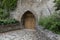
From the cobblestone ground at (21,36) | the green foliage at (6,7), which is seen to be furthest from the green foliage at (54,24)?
the green foliage at (6,7)

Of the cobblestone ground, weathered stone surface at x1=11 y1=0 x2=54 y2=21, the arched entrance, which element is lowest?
the cobblestone ground

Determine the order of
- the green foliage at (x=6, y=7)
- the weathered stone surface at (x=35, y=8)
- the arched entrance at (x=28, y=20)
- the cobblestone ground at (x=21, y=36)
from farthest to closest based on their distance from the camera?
the arched entrance at (x=28, y=20)
the green foliage at (x=6, y=7)
the weathered stone surface at (x=35, y=8)
the cobblestone ground at (x=21, y=36)

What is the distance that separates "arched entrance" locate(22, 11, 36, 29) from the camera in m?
17.6

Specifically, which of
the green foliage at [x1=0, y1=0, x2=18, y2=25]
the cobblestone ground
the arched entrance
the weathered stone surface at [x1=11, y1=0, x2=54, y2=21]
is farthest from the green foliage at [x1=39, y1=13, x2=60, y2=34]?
the green foliage at [x1=0, y1=0, x2=18, y2=25]

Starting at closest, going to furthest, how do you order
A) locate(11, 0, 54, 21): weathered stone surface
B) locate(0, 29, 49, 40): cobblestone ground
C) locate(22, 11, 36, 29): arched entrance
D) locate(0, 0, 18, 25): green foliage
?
locate(0, 29, 49, 40): cobblestone ground < locate(11, 0, 54, 21): weathered stone surface < locate(0, 0, 18, 25): green foliage < locate(22, 11, 36, 29): arched entrance

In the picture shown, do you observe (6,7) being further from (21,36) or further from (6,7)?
(21,36)

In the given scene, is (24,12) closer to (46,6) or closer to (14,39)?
(46,6)

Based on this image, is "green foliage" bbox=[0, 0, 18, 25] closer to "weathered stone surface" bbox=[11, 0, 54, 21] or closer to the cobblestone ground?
"weathered stone surface" bbox=[11, 0, 54, 21]

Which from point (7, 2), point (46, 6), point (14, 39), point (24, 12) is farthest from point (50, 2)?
point (14, 39)

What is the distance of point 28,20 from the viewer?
58.5 feet

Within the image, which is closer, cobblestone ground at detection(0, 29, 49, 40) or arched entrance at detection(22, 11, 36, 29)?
cobblestone ground at detection(0, 29, 49, 40)

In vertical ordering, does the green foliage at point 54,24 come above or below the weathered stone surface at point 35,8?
below

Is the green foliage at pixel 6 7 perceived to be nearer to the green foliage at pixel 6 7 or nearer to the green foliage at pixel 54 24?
the green foliage at pixel 6 7

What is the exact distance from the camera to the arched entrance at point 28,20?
693 inches
